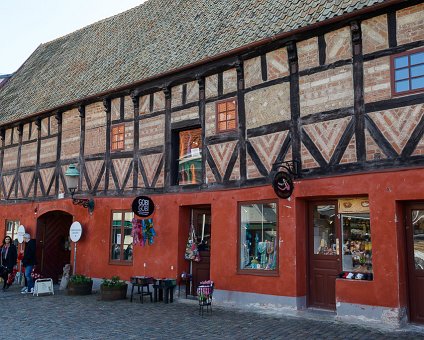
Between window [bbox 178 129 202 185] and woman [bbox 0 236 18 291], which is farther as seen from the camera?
woman [bbox 0 236 18 291]

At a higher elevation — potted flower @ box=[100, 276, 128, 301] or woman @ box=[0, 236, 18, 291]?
woman @ box=[0, 236, 18, 291]

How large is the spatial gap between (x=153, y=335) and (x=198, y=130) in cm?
587

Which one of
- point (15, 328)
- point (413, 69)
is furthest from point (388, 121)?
point (15, 328)

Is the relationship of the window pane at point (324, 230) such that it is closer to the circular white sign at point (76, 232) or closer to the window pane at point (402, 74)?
the window pane at point (402, 74)

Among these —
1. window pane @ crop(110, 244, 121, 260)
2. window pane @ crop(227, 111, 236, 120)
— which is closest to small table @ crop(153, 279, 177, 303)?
window pane @ crop(110, 244, 121, 260)

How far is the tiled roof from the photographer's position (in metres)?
11.0

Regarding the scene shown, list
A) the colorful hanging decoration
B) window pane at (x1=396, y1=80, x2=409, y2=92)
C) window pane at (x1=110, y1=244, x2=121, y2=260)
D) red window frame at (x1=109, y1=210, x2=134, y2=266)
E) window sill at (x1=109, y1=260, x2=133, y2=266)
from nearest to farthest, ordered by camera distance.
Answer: window pane at (x1=396, y1=80, x2=409, y2=92) < the colorful hanging decoration < window sill at (x1=109, y1=260, x2=133, y2=266) < red window frame at (x1=109, y1=210, x2=134, y2=266) < window pane at (x1=110, y1=244, x2=121, y2=260)

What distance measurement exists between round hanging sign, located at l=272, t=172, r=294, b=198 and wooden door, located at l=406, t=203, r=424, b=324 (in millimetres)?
2359

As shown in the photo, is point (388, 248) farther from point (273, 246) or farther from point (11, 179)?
point (11, 179)

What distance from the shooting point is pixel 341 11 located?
9.12 meters

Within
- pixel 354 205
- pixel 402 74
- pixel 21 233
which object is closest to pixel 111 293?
pixel 21 233

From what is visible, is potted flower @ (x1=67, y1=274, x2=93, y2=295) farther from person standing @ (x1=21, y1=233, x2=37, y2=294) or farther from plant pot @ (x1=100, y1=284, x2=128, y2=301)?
person standing @ (x1=21, y1=233, x2=37, y2=294)

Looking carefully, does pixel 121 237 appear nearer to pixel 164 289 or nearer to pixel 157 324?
pixel 164 289

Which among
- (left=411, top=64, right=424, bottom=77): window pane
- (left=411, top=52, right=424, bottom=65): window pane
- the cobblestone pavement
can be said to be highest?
(left=411, top=52, right=424, bottom=65): window pane
